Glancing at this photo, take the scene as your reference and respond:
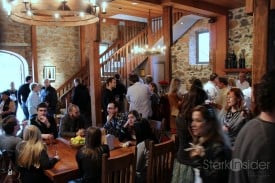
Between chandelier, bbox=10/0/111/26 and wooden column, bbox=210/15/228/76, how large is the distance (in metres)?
4.61

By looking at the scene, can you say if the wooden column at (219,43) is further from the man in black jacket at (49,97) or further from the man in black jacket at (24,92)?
the man in black jacket at (24,92)

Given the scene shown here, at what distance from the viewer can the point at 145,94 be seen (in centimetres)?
505

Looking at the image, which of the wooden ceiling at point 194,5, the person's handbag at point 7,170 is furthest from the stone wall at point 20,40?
the person's handbag at point 7,170

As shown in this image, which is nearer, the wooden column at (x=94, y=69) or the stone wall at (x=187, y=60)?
the wooden column at (x=94, y=69)

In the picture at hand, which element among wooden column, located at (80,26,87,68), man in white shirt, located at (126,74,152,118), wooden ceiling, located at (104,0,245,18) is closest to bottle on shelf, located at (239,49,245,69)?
wooden ceiling, located at (104,0,245,18)

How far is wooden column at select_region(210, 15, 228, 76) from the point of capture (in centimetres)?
753

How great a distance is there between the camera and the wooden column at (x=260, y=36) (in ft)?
9.82

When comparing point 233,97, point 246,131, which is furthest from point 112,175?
point 233,97

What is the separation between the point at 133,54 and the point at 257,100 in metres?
8.41

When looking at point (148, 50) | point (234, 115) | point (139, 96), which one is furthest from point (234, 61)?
point (234, 115)

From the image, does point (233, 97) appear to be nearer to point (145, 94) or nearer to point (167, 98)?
point (145, 94)

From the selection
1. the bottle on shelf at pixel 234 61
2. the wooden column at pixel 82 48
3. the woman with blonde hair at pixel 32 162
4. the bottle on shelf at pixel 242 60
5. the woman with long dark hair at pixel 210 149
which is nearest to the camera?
the woman with long dark hair at pixel 210 149

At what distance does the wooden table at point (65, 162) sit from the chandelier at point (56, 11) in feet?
4.90

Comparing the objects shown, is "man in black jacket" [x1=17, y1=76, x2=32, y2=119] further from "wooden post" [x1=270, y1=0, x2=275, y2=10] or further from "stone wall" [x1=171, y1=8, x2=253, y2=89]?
"wooden post" [x1=270, y1=0, x2=275, y2=10]
